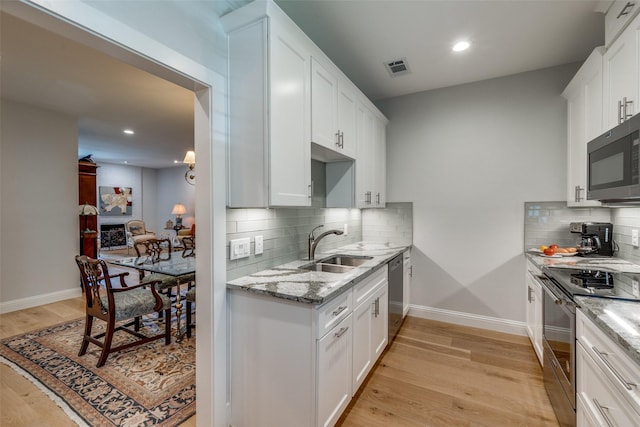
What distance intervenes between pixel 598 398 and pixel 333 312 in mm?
1207

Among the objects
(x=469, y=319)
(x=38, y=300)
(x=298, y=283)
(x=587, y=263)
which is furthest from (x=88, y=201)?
(x=587, y=263)

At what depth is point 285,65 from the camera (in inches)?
69.1

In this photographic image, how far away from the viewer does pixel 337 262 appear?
2789mm

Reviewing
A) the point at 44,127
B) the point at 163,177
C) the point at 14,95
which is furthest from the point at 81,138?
the point at 163,177

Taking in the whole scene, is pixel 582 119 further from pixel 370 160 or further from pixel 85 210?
pixel 85 210

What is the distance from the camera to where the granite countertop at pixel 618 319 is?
3.14ft

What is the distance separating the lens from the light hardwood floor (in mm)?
1859

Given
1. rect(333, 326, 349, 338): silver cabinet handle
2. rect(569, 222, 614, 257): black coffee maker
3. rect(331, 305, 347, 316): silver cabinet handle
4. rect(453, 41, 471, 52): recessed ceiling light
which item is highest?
rect(453, 41, 471, 52): recessed ceiling light

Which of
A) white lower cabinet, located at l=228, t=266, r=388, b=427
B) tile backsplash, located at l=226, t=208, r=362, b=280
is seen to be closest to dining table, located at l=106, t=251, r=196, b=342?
tile backsplash, located at l=226, t=208, r=362, b=280

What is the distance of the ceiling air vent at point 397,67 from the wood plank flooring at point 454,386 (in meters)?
2.83

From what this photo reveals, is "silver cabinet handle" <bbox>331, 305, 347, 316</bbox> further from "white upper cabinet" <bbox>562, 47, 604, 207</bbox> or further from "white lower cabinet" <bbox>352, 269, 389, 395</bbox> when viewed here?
"white upper cabinet" <bbox>562, 47, 604, 207</bbox>

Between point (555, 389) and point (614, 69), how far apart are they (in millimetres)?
2144

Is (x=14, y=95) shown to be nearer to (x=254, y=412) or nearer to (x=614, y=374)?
(x=254, y=412)

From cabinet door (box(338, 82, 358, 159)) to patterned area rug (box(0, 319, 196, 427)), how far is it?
230 centimetres
